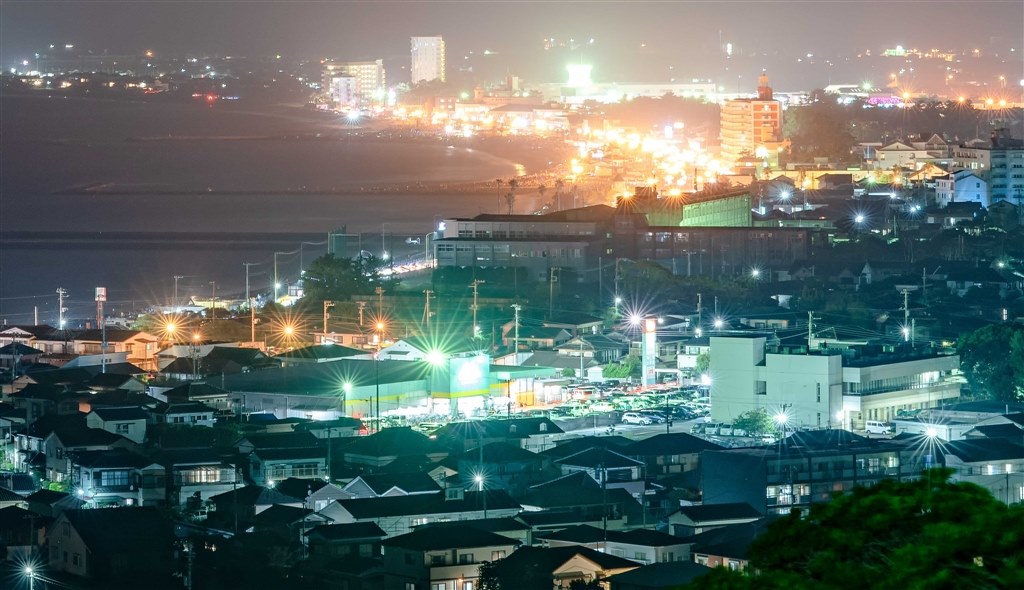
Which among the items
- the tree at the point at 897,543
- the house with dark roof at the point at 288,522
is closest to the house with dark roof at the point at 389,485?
the house with dark roof at the point at 288,522

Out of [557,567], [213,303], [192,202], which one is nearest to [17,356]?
[213,303]

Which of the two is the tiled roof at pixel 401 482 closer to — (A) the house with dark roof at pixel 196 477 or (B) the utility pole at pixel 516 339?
(A) the house with dark roof at pixel 196 477

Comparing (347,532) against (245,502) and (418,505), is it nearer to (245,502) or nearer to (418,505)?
(418,505)

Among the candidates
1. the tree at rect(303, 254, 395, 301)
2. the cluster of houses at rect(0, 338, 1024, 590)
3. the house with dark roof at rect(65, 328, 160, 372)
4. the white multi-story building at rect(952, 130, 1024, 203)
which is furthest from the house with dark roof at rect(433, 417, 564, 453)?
the white multi-story building at rect(952, 130, 1024, 203)

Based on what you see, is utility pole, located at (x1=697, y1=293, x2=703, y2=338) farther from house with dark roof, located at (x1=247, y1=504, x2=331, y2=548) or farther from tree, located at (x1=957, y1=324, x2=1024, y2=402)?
house with dark roof, located at (x1=247, y1=504, x2=331, y2=548)

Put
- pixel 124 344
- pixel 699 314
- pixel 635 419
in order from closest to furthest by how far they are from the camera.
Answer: pixel 635 419 < pixel 124 344 < pixel 699 314

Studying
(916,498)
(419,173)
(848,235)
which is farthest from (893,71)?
(916,498)

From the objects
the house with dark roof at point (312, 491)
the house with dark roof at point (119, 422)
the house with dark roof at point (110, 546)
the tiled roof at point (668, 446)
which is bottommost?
the house with dark roof at point (110, 546)
